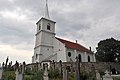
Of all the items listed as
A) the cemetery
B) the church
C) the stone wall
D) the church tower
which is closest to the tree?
the church

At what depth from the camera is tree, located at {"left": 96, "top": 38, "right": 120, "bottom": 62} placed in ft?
134

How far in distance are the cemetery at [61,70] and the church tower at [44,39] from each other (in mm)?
5707

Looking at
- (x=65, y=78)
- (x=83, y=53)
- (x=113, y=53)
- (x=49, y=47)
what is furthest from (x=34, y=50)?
(x=65, y=78)

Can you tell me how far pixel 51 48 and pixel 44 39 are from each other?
308cm

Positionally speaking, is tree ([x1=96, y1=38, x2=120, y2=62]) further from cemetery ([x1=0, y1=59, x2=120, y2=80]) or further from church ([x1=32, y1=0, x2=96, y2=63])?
cemetery ([x1=0, y1=59, x2=120, y2=80])

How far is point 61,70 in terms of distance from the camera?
63.0 ft

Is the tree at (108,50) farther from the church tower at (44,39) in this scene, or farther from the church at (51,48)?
the church tower at (44,39)

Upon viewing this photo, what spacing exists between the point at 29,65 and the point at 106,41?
78.4ft

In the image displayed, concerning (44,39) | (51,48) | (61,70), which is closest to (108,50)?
(51,48)

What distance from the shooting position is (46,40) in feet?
128

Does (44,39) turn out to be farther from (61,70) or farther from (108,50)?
(61,70)

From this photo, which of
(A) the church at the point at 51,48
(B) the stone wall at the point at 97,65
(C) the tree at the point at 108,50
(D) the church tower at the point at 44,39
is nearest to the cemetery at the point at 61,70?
(B) the stone wall at the point at 97,65

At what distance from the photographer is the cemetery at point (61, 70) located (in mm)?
15419

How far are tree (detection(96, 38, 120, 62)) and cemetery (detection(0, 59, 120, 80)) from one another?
10.7 meters
